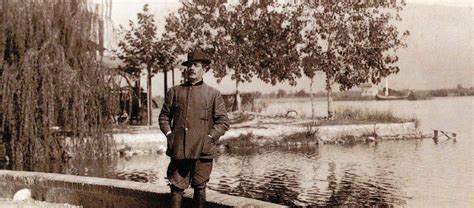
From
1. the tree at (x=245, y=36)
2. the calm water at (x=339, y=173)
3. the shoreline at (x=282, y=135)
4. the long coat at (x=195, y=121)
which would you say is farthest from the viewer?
the tree at (x=245, y=36)

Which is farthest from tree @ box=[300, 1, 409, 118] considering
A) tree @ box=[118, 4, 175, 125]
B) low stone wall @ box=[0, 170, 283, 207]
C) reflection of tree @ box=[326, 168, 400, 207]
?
low stone wall @ box=[0, 170, 283, 207]

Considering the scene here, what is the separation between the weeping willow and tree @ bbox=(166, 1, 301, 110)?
46.5 ft

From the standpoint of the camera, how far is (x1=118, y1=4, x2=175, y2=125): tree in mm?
23234

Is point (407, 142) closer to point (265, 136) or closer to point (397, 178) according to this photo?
point (265, 136)

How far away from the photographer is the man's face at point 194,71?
5.06 meters

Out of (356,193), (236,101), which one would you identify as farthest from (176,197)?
(236,101)

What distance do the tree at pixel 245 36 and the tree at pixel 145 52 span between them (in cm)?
229

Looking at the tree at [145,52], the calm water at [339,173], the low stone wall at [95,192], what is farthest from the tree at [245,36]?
the low stone wall at [95,192]

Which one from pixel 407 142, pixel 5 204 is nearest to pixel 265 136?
pixel 407 142

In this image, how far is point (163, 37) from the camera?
25.2 m

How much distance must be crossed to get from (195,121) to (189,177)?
1.65 feet

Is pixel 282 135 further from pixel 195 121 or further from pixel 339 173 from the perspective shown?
pixel 195 121

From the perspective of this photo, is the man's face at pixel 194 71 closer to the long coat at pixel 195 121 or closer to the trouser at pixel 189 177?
the long coat at pixel 195 121

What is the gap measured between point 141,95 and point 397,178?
15.1m
